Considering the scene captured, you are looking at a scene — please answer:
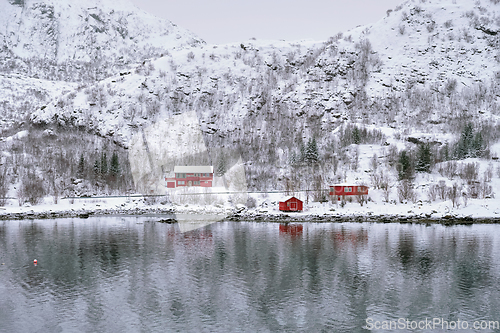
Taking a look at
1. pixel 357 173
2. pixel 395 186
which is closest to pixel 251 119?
pixel 357 173

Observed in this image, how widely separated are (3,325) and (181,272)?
38.8ft

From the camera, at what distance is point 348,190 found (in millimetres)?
64250

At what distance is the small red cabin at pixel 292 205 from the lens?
201 feet

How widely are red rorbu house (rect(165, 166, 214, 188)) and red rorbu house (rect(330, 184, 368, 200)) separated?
2668 cm

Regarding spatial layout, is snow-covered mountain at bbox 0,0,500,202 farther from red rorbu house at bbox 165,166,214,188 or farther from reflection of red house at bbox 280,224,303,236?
reflection of red house at bbox 280,224,303,236

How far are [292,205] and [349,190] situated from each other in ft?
31.9

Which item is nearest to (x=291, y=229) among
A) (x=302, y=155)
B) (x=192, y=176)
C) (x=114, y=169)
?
(x=192, y=176)

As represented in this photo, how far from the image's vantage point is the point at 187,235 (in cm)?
4612

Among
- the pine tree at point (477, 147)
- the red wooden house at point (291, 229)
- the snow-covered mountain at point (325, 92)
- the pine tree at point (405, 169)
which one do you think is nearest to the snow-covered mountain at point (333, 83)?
the snow-covered mountain at point (325, 92)

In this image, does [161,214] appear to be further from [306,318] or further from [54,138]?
[54,138]

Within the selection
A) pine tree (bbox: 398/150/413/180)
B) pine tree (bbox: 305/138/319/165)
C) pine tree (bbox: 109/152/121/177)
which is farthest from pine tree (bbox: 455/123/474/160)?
pine tree (bbox: 109/152/121/177)

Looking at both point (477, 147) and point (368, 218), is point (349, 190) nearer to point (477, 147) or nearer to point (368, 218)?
point (368, 218)

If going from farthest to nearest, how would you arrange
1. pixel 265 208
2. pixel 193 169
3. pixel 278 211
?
1. pixel 193 169
2. pixel 265 208
3. pixel 278 211

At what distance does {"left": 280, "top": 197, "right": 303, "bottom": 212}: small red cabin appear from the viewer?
201 ft
